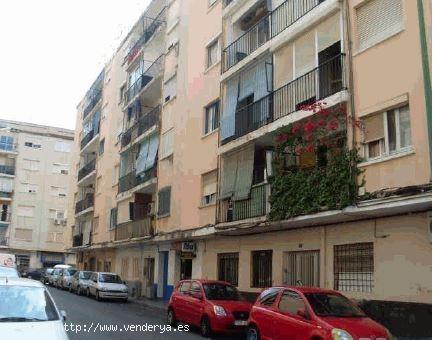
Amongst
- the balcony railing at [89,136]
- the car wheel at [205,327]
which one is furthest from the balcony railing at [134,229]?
the balcony railing at [89,136]

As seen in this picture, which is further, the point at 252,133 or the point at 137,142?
the point at 137,142

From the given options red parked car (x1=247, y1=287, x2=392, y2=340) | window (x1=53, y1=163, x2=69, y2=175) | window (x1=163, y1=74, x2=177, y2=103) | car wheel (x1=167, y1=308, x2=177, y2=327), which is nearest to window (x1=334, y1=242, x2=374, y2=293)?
red parked car (x1=247, y1=287, x2=392, y2=340)

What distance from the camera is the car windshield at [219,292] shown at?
14.9 metres

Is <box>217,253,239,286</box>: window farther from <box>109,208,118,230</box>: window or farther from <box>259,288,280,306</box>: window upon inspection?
<box>109,208,118,230</box>: window

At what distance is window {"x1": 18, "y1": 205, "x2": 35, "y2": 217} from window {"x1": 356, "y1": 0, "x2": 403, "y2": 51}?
60.5 m

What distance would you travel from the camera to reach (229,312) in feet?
45.6

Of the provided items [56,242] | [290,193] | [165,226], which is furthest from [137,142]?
→ [56,242]

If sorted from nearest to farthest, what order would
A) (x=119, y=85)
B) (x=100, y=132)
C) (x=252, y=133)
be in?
(x=252, y=133) < (x=119, y=85) < (x=100, y=132)

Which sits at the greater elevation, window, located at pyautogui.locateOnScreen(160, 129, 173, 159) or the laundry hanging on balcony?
window, located at pyautogui.locateOnScreen(160, 129, 173, 159)

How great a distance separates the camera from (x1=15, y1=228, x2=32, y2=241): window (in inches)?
2613

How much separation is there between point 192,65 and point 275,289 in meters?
15.9

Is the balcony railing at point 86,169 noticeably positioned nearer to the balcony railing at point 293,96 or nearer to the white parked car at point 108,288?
the white parked car at point 108,288

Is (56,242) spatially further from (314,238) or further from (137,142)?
(314,238)

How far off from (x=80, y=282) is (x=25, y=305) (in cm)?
2342
